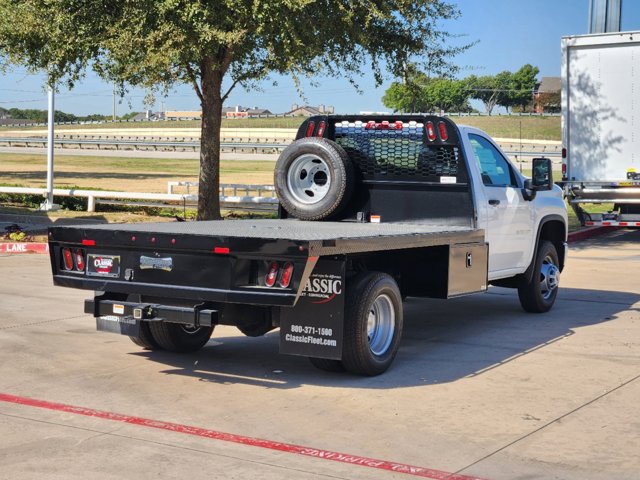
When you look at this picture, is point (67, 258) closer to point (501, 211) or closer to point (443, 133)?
point (443, 133)

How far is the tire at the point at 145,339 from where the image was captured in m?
8.74

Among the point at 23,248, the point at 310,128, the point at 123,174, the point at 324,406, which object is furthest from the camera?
the point at 123,174

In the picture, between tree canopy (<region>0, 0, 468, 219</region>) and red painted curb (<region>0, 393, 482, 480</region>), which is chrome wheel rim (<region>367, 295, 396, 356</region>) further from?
tree canopy (<region>0, 0, 468, 219</region>)

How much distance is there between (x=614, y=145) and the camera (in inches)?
733

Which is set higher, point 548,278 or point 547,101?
point 547,101

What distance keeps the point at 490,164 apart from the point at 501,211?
508 millimetres

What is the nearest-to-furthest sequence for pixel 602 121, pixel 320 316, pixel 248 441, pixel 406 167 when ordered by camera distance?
1. pixel 248 441
2. pixel 320 316
3. pixel 406 167
4. pixel 602 121

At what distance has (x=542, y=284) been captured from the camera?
11.4m

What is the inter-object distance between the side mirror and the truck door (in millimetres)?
194

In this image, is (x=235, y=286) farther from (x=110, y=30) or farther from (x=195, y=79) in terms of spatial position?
(x=195, y=79)

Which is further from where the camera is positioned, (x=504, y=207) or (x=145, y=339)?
(x=504, y=207)

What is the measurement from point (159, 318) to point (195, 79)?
12138 millimetres

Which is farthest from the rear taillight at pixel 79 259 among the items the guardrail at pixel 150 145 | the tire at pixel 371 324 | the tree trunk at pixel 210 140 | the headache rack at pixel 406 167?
the guardrail at pixel 150 145

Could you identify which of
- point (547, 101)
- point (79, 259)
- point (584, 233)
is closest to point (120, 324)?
point (79, 259)
